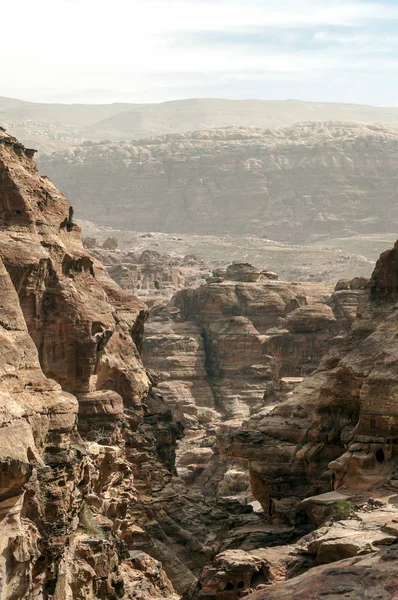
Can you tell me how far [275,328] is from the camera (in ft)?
397

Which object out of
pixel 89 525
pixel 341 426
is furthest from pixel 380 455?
pixel 89 525

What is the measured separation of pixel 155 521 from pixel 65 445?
A: 1749 centimetres

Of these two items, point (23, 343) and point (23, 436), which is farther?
point (23, 343)

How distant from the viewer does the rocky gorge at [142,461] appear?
118ft

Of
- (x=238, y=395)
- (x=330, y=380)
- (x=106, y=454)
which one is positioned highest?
(x=330, y=380)

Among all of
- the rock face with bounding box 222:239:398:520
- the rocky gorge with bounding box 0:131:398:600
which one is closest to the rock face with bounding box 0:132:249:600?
the rocky gorge with bounding box 0:131:398:600

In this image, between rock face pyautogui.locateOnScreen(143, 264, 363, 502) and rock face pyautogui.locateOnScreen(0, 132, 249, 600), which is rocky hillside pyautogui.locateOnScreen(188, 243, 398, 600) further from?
rock face pyautogui.locateOnScreen(143, 264, 363, 502)

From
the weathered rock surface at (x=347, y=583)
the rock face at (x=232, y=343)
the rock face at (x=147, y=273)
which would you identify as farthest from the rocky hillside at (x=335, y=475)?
the rock face at (x=147, y=273)

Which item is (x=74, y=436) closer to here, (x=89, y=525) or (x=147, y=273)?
(x=89, y=525)

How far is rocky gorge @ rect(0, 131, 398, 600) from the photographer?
118ft

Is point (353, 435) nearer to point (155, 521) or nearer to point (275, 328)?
point (155, 521)

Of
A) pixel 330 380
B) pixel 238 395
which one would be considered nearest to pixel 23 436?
pixel 330 380

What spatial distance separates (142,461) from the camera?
6344 cm

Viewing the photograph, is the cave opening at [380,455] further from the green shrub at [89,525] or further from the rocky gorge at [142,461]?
the green shrub at [89,525]
